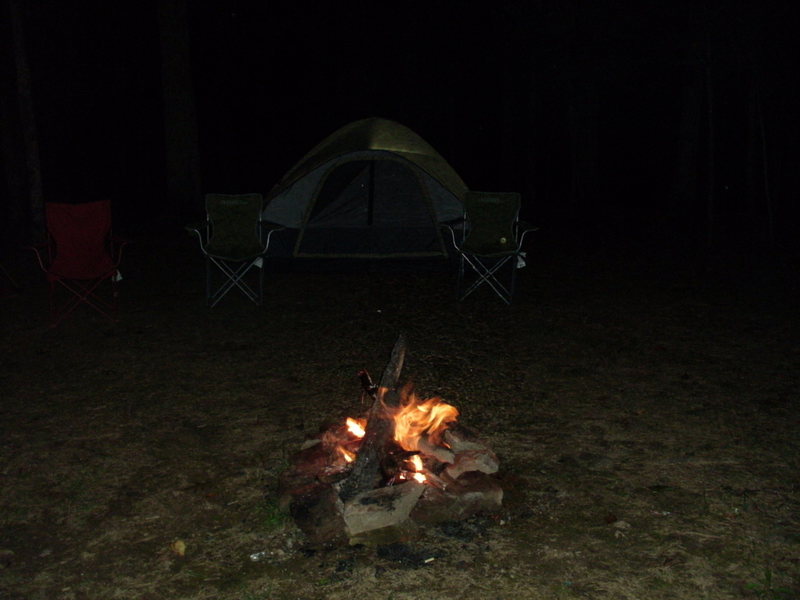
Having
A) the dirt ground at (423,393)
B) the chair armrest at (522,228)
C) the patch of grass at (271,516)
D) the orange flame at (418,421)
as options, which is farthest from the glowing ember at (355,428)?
the chair armrest at (522,228)

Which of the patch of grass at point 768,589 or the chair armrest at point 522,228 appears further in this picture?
the chair armrest at point 522,228

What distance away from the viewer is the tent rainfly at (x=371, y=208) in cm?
844

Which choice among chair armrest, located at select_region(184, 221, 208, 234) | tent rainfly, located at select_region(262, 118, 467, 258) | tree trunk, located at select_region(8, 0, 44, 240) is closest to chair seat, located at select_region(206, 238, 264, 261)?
chair armrest, located at select_region(184, 221, 208, 234)

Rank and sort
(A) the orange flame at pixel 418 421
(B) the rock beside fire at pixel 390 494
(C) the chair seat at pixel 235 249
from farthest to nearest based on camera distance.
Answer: (C) the chair seat at pixel 235 249 → (A) the orange flame at pixel 418 421 → (B) the rock beside fire at pixel 390 494

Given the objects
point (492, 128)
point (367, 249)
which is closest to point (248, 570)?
point (367, 249)

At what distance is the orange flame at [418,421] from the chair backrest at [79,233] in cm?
366

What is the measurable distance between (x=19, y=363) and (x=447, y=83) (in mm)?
22328

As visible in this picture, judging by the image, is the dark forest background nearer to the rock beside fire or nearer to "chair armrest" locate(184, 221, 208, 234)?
"chair armrest" locate(184, 221, 208, 234)

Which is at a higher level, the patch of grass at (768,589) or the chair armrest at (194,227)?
the chair armrest at (194,227)

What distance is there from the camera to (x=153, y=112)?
24.5 meters

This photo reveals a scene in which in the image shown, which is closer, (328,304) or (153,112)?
(328,304)

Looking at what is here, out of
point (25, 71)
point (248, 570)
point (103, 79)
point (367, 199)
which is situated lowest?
point (248, 570)

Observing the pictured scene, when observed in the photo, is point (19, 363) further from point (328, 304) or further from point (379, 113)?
point (379, 113)

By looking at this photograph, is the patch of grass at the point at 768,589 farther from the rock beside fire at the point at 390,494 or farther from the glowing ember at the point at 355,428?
the glowing ember at the point at 355,428
